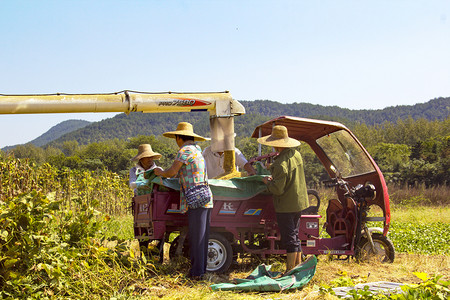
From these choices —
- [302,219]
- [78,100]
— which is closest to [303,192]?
[302,219]

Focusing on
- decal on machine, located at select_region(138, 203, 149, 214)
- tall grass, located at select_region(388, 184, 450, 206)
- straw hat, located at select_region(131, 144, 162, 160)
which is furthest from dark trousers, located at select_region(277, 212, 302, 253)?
A: tall grass, located at select_region(388, 184, 450, 206)

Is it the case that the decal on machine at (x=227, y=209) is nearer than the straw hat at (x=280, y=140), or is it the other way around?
the straw hat at (x=280, y=140)

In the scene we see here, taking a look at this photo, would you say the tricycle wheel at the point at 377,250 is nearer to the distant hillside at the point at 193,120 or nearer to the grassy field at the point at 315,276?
the grassy field at the point at 315,276

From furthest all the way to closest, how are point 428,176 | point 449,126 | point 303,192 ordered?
point 449,126, point 428,176, point 303,192

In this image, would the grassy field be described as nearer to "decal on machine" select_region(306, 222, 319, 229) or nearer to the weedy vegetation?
the weedy vegetation

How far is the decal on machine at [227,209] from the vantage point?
7504 mm

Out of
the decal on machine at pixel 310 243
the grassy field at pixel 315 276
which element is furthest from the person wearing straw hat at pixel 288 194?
the decal on machine at pixel 310 243

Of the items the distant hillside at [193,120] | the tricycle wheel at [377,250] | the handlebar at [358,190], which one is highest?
the distant hillside at [193,120]

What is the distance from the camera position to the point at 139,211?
7.73m

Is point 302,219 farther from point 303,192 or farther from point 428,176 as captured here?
point 428,176

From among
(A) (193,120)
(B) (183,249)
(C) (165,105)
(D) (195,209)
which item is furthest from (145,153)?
(A) (193,120)

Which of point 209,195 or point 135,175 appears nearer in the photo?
point 209,195

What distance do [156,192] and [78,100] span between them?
1892 mm

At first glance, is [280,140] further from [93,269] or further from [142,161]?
[93,269]
